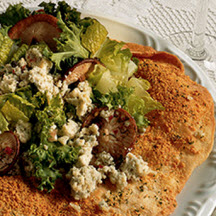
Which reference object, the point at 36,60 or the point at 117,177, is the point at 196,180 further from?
the point at 36,60

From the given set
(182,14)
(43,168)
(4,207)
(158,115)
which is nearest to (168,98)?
(158,115)

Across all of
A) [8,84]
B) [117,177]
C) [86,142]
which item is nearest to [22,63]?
[8,84]

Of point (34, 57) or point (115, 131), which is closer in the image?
point (115, 131)

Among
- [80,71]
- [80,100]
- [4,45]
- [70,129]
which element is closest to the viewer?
[70,129]

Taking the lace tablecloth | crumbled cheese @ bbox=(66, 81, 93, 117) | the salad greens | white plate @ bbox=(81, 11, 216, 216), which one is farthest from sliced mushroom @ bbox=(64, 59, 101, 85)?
the lace tablecloth

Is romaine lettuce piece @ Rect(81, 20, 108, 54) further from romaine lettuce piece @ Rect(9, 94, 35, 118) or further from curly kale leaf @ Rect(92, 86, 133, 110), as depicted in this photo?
romaine lettuce piece @ Rect(9, 94, 35, 118)

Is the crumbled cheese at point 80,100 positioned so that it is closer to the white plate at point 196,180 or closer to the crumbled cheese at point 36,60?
the crumbled cheese at point 36,60
